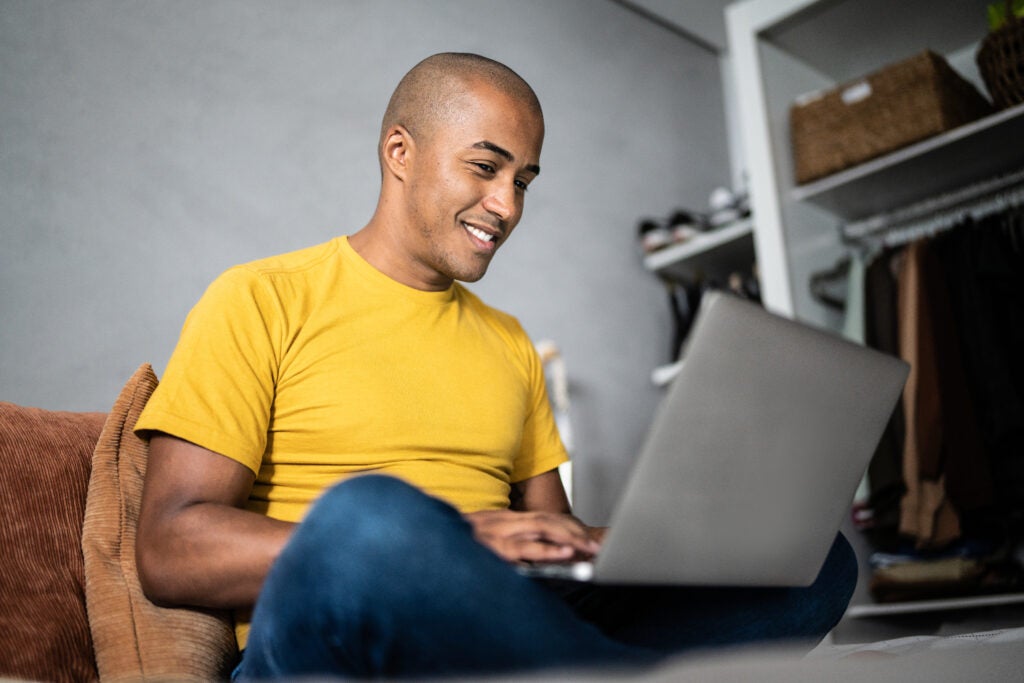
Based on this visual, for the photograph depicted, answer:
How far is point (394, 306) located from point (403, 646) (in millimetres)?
613

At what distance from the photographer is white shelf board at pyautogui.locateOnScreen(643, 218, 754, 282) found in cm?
271

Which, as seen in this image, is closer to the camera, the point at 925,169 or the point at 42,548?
the point at 42,548

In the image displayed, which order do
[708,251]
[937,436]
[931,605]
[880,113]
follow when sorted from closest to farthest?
[937,436], [931,605], [880,113], [708,251]

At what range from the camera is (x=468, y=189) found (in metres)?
1.25

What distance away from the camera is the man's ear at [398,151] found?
1.32 m

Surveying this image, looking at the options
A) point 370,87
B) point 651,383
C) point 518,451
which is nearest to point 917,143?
point 651,383

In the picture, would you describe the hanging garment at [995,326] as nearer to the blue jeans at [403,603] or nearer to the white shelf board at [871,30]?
the white shelf board at [871,30]

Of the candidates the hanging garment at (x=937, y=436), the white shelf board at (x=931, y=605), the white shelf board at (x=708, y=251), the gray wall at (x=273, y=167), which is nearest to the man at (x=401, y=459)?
the gray wall at (x=273, y=167)

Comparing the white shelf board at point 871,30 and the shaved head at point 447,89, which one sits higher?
the white shelf board at point 871,30

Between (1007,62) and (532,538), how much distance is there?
1.96m

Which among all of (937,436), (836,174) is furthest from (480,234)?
(836,174)

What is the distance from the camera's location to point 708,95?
3.30 metres

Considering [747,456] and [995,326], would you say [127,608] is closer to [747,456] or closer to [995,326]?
[747,456]

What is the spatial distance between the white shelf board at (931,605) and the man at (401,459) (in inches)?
46.7
